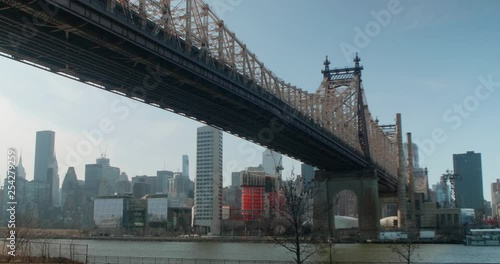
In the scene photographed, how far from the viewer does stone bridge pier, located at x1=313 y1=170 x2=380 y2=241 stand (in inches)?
3467

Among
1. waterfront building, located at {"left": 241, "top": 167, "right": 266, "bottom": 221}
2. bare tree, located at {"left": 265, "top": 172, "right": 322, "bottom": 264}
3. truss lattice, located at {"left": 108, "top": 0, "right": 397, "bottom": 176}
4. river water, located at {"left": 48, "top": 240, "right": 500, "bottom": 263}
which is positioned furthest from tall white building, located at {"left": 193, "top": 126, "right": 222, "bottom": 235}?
bare tree, located at {"left": 265, "top": 172, "right": 322, "bottom": 264}

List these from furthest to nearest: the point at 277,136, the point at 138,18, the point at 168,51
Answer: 1. the point at 277,136
2. the point at 168,51
3. the point at 138,18

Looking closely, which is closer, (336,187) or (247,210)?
(336,187)

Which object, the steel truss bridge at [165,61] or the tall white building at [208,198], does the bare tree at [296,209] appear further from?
the tall white building at [208,198]

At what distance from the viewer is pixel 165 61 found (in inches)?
1415

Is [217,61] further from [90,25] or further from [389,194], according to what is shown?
[389,194]

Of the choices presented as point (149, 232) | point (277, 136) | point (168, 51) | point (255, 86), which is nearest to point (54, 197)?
point (149, 232)

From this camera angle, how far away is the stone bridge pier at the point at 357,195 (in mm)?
88062

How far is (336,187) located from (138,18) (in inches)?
2490

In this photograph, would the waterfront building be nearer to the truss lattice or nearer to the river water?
the truss lattice

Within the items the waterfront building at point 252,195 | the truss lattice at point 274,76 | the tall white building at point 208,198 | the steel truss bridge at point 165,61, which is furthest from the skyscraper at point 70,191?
the steel truss bridge at point 165,61

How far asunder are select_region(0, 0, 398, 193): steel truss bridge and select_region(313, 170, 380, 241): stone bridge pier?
1707 centimetres

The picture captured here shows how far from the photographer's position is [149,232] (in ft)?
521

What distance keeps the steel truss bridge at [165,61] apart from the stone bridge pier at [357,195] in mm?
17073
